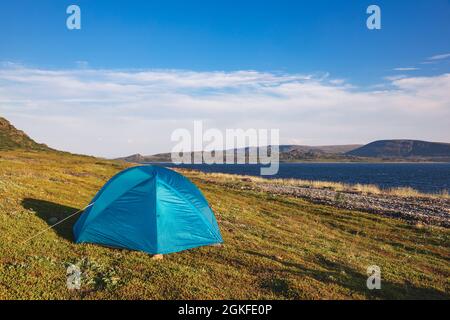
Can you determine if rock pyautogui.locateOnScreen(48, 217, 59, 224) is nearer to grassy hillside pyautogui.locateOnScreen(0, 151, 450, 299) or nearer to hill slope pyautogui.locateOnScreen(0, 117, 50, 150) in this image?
grassy hillside pyautogui.locateOnScreen(0, 151, 450, 299)

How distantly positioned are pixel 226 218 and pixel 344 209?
17.9 metres

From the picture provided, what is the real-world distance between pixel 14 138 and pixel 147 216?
163m

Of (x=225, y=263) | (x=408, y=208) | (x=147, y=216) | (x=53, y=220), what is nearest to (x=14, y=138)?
(x=408, y=208)

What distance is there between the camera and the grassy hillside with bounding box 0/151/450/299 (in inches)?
432

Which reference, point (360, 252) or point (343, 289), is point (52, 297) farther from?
point (360, 252)

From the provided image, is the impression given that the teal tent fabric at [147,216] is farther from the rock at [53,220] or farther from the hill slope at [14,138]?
the hill slope at [14,138]

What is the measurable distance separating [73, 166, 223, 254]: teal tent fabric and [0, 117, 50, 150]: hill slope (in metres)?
138

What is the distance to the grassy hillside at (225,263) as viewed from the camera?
10977 mm

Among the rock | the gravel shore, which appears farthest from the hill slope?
the rock

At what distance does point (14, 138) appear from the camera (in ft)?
503

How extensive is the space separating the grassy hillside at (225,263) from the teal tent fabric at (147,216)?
0.52 meters

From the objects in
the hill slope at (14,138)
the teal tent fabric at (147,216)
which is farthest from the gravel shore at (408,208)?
the hill slope at (14,138)

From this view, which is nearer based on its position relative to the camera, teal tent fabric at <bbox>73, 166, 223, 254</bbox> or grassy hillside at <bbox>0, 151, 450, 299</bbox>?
grassy hillside at <bbox>0, 151, 450, 299</bbox>

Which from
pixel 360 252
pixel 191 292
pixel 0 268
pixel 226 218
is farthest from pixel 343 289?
pixel 226 218
